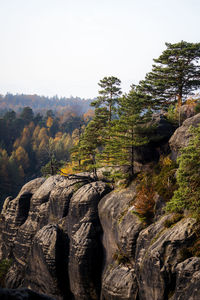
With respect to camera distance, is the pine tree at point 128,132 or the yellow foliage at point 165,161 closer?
the yellow foliage at point 165,161

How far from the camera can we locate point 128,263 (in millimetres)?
19766

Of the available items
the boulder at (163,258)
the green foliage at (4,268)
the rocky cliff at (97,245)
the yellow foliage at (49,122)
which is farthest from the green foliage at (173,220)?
the yellow foliage at (49,122)

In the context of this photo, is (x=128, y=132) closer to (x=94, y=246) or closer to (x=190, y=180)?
(x=190, y=180)

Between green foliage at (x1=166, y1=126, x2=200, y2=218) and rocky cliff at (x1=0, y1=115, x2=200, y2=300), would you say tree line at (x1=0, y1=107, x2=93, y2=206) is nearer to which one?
rocky cliff at (x1=0, y1=115, x2=200, y2=300)

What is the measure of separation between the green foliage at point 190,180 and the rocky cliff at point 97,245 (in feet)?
2.60

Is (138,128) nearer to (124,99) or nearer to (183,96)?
(124,99)

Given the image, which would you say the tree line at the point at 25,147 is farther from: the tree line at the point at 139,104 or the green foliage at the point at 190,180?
the green foliage at the point at 190,180

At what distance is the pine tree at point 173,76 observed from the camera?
27.0 m

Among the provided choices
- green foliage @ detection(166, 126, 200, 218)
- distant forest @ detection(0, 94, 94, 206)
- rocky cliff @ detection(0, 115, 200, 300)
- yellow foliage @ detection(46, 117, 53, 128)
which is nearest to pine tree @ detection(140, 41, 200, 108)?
rocky cliff @ detection(0, 115, 200, 300)

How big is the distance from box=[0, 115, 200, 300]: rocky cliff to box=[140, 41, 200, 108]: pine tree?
6485mm

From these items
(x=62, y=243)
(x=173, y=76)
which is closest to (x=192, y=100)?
(x=173, y=76)

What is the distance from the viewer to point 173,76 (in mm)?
28047

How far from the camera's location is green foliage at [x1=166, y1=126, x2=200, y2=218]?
14828 millimetres

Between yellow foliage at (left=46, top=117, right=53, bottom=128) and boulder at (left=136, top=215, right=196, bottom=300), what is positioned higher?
yellow foliage at (left=46, top=117, right=53, bottom=128)
